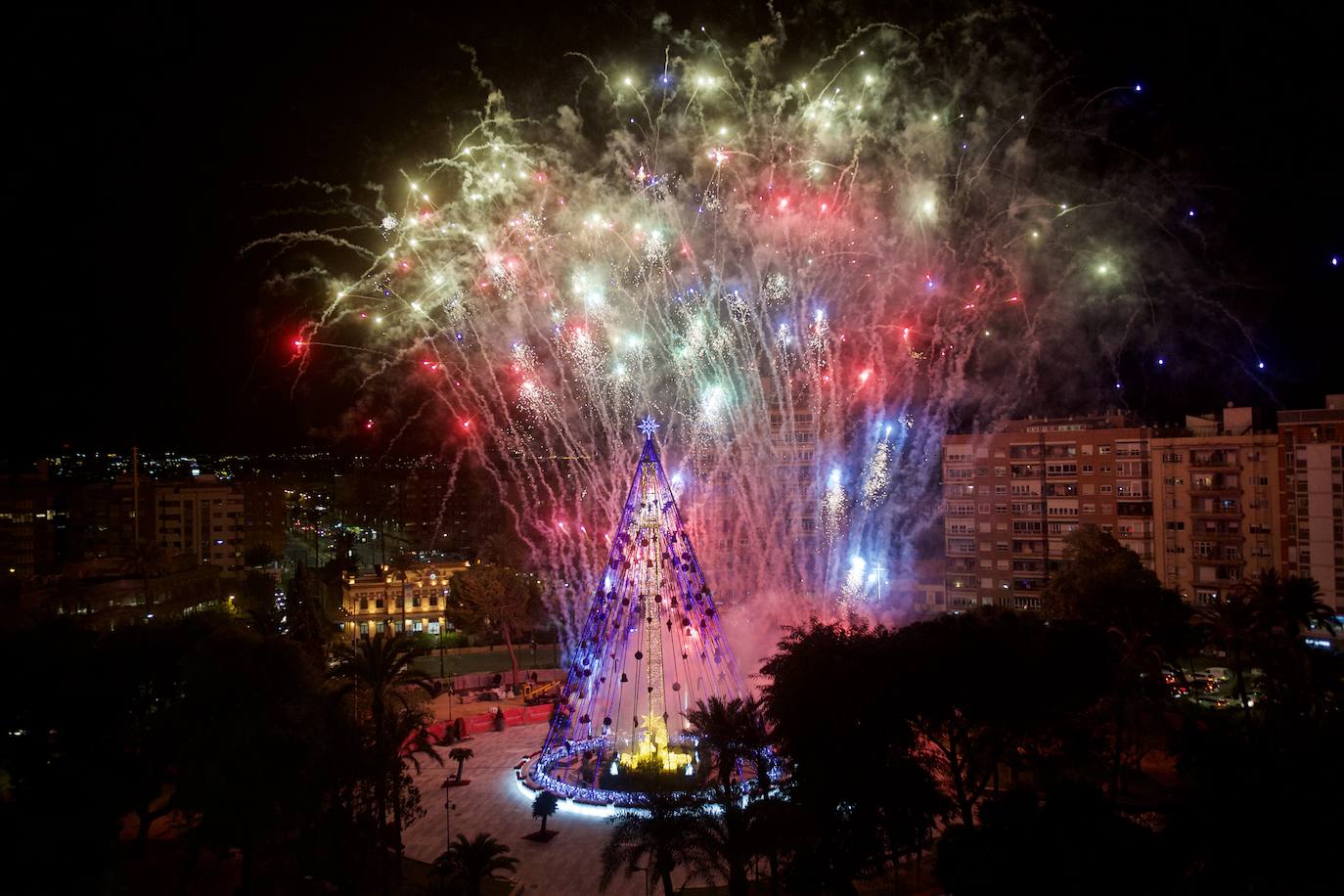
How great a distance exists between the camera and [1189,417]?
54.5 metres

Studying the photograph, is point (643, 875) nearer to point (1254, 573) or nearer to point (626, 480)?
point (626, 480)

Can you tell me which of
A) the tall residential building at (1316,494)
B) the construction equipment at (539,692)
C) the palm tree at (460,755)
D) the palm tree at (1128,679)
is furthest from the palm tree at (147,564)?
the tall residential building at (1316,494)

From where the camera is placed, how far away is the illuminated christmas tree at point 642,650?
29.7 meters

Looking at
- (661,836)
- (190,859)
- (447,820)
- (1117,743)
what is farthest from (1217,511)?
(190,859)

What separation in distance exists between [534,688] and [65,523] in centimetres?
6327

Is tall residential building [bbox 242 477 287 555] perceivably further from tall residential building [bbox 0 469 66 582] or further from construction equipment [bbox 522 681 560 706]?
construction equipment [bbox 522 681 560 706]

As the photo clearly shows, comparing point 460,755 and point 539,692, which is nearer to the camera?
point 460,755

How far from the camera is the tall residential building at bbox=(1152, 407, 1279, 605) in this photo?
5031cm

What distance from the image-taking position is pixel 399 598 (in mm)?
69250

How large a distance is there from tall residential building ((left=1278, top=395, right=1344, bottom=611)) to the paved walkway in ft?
131

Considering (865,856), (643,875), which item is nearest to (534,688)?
(643,875)

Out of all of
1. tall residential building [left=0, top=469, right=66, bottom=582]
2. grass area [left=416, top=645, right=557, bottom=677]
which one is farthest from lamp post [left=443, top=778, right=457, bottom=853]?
tall residential building [left=0, top=469, right=66, bottom=582]

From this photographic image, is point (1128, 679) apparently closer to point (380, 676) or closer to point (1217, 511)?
point (380, 676)

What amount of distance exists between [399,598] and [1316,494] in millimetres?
59338
